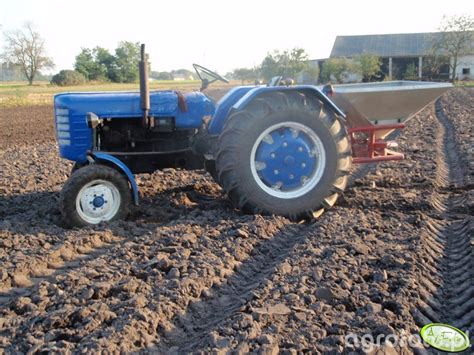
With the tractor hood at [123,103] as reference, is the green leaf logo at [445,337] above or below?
below

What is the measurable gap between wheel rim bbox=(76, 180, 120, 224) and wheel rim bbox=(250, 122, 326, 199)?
50.2 inches

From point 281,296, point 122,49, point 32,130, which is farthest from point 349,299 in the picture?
point 122,49

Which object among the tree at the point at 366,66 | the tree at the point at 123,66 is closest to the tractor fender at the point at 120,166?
the tree at the point at 366,66

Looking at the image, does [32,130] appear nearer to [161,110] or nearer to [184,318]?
[161,110]

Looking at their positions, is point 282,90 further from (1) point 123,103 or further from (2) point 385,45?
(2) point 385,45

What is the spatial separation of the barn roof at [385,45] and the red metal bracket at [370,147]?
4557 centimetres

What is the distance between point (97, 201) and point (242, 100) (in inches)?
61.5

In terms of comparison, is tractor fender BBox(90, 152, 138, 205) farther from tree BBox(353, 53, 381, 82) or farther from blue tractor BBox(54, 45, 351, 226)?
tree BBox(353, 53, 381, 82)

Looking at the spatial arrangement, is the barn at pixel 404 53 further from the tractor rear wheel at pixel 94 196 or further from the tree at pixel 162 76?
the tractor rear wheel at pixel 94 196

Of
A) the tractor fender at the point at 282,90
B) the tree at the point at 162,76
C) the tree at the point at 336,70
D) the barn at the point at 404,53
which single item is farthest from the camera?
the tree at the point at 162,76

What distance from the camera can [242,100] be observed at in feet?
15.3

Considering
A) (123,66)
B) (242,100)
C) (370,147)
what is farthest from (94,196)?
(123,66)

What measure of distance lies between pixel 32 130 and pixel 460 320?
1389 centimetres

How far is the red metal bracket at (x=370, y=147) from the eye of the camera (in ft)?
17.3
